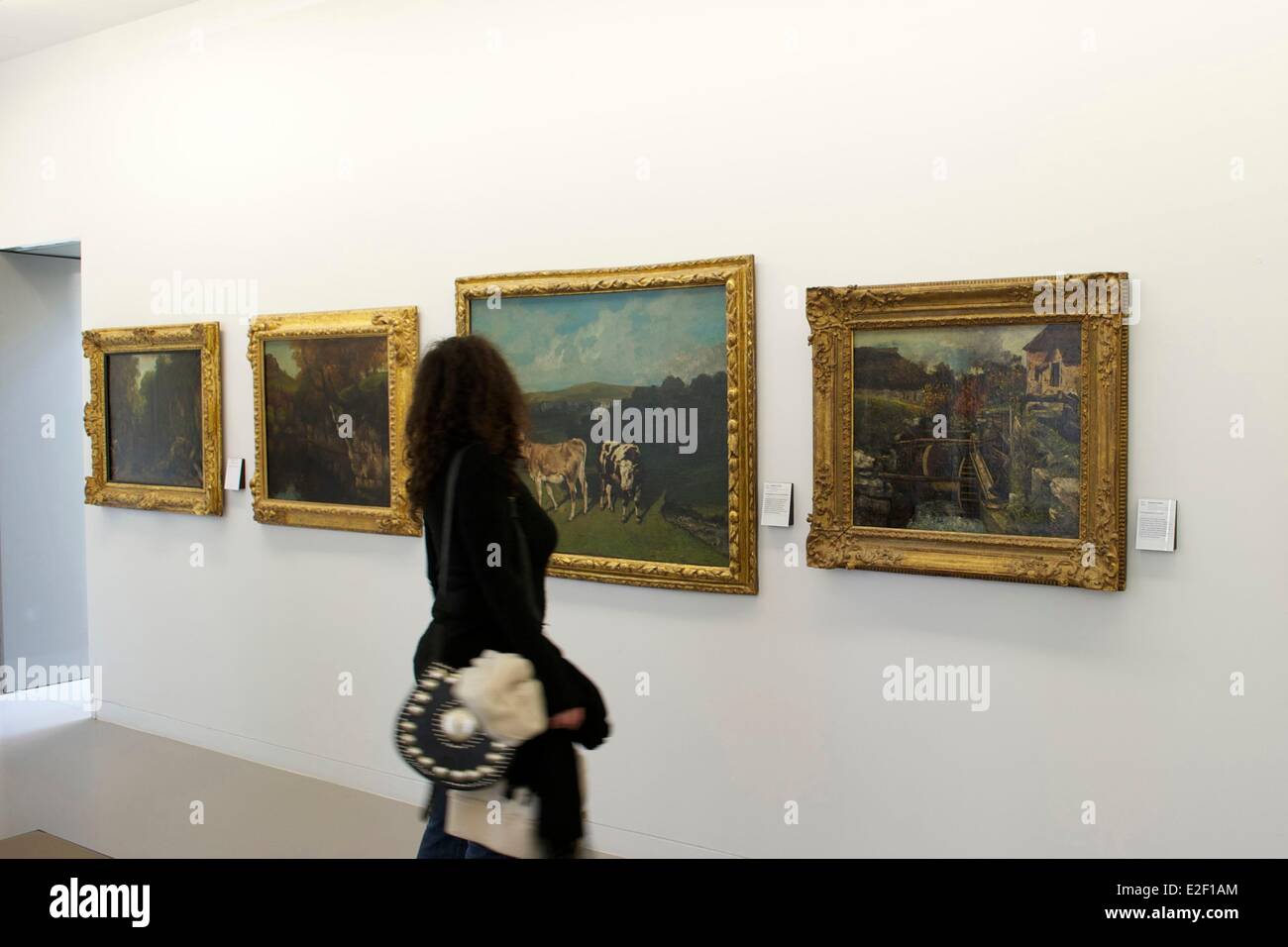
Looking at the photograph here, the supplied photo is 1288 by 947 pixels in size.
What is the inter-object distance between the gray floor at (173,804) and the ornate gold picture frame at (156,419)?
2194 mm

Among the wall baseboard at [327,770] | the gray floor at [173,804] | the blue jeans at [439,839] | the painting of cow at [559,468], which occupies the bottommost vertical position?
the gray floor at [173,804]

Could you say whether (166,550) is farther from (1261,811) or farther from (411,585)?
(1261,811)

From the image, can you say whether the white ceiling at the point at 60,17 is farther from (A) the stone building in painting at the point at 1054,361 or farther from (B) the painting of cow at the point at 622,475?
(A) the stone building in painting at the point at 1054,361

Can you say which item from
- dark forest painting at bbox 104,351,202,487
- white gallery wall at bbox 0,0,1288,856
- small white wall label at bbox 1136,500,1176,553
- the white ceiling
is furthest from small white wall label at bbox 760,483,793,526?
the white ceiling

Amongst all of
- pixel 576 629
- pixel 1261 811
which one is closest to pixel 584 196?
pixel 576 629

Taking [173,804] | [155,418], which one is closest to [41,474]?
[155,418]

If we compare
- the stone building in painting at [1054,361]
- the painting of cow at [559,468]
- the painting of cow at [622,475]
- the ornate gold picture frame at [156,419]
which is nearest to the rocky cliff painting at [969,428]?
the stone building in painting at [1054,361]

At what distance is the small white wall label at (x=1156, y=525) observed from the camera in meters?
5.58

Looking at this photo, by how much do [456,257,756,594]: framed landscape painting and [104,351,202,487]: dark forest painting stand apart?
3.54 metres

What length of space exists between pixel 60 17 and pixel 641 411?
23.5 ft

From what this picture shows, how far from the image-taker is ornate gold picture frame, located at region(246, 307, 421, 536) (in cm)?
859

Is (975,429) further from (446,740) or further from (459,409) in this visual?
(446,740)

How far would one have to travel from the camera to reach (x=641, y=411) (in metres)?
7.27

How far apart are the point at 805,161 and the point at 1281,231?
8.28ft
